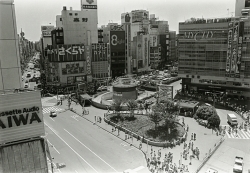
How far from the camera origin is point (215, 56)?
63.1 m

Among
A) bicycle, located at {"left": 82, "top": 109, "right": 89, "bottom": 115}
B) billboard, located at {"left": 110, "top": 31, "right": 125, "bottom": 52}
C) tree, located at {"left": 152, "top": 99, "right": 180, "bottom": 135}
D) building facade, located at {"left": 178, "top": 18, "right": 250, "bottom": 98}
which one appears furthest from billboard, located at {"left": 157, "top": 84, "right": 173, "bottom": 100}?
billboard, located at {"left": 110, "top": 31, "right": 125, "bottom": 52}

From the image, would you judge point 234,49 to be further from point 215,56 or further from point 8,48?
point 8,48

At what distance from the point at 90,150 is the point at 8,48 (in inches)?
824

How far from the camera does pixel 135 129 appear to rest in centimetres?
4019

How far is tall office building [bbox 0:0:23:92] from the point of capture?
16609 mm

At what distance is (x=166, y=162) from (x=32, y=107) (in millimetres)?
19645

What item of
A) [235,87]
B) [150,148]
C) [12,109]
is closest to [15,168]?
[12,109]

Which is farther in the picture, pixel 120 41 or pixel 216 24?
pixel 120 41

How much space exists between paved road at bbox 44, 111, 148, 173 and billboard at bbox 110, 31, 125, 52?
55.1 m

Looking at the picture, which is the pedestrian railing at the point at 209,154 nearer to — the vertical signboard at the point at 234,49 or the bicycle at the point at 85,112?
the bicycle at the point at 85,112

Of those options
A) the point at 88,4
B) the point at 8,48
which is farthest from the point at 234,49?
the point at 88,4

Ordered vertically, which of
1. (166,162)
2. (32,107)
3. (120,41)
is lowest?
(166,162)

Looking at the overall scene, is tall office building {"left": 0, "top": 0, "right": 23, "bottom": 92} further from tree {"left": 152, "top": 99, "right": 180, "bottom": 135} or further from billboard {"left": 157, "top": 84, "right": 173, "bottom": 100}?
billboard {"left": 157, "top": 84, "right": 173, "bottom": 100}

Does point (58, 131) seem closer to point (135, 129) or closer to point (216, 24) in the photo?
point (135, 129)
